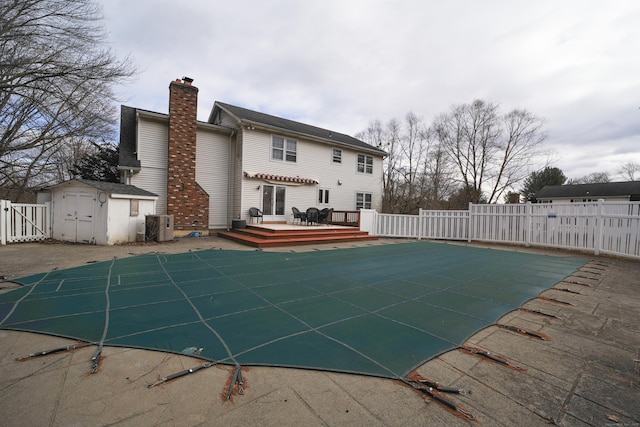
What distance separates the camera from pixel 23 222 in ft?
28.1

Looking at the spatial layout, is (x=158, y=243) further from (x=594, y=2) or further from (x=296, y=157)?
(x=594, y=2)

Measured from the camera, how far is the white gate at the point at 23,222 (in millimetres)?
8086

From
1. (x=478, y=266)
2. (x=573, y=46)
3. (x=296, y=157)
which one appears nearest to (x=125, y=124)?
(x=296, y=157)

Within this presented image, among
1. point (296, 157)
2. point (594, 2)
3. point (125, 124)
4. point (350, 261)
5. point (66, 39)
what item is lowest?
point (350, 261)

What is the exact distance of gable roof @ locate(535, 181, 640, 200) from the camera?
2943 cm

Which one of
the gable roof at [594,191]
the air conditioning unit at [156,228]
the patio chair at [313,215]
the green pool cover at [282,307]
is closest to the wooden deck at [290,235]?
the patio chair at [313,215]

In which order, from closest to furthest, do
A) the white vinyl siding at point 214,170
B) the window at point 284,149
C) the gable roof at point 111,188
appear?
the gable roof at point 111,188 → the white vinyl siding at point 214,170 → the window at point 284,149

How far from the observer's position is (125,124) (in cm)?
1231

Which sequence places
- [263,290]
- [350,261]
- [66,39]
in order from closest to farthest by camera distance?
[263,290]
[350,261]
[66,39]

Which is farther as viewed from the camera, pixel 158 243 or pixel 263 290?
pixel 158 243

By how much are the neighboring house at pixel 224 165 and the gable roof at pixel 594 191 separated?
33081mm

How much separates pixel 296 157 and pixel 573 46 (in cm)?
1128

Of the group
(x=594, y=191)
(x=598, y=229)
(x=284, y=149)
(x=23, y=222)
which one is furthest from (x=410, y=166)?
(x=23, y=222)

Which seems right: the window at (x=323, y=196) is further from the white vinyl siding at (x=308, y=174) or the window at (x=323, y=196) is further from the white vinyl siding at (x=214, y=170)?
the white vinyl siding at (x=214, y=170)
